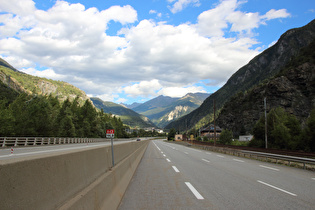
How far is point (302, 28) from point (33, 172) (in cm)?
23167

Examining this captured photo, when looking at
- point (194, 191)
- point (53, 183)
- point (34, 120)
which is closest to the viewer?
point (53, 183)

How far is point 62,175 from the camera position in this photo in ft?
11.1

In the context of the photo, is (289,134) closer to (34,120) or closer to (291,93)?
(34,120)

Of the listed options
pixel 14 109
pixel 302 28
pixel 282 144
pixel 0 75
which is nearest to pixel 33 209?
pixel 282 144

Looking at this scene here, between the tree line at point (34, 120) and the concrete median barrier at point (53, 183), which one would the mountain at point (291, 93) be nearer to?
the tree line at point (34, 120)

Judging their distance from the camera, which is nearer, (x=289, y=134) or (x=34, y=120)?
(x=289, y=134)

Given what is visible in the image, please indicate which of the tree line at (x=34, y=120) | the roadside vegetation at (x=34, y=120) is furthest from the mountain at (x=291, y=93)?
the roadside vegetation at (x=34, y=120)

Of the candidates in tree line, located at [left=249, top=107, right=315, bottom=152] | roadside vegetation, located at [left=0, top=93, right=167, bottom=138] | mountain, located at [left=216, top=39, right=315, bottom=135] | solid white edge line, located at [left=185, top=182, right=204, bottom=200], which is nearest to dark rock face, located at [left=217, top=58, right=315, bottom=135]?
mountain, located at [left=216, top=39, right=315, bottom=135]

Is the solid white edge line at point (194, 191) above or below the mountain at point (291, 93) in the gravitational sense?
below

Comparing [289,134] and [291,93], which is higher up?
[291,93]

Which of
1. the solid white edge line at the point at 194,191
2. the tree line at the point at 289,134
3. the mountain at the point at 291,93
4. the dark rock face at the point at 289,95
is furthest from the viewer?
the mountain at the point at 291,93

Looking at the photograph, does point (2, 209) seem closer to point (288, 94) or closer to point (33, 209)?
point (33, 209)

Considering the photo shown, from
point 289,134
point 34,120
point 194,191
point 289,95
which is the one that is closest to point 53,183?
point 194,191

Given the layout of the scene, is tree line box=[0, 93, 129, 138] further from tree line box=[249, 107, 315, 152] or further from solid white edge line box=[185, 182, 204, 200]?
tree line box=[249, 107, 315, 152]
